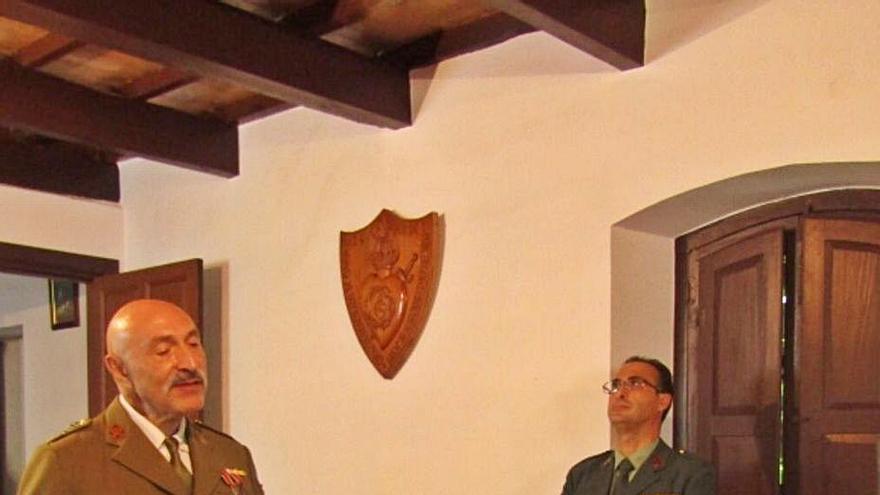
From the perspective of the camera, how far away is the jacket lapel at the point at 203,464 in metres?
1.87

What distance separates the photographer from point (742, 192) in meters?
2.84

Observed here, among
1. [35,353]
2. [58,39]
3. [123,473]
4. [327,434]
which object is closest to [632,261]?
[327,434]

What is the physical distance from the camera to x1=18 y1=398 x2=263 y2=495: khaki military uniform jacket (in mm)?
1762

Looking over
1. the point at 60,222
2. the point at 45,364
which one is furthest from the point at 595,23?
the point at 45,364

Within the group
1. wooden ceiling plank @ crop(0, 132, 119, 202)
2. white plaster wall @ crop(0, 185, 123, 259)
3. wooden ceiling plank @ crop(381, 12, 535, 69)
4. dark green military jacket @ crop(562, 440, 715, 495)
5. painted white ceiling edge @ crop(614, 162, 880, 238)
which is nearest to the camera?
dark green military jacket @ crop(562, 440, 715, 495)

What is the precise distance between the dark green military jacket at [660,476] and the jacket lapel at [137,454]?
1.18 metres

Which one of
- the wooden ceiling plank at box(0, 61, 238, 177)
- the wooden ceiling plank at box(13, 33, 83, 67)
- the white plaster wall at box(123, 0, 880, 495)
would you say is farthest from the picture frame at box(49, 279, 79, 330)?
the wooden ceiling plank at box(13, 33, 83, 67)

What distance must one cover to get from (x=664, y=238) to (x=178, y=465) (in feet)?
5.75

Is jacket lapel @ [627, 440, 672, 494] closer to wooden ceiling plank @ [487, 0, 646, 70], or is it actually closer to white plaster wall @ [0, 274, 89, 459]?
wooden ceiling plank @ [487, 0, 646, 70]

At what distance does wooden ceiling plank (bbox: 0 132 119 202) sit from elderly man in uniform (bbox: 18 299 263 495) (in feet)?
8.70

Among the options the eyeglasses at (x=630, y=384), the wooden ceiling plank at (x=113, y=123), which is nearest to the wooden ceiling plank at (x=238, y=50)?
the wooden ceiling plank at (x=113, y=123)

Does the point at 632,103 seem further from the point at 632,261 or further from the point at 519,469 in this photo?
the point at 519,469

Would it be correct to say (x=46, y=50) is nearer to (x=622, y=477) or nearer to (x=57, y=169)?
(x=57, y=169)

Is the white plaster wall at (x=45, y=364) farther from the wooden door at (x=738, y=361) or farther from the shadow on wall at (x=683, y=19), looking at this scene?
the shadow on wall at (x=683, y=19)
